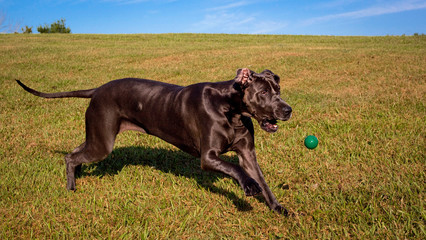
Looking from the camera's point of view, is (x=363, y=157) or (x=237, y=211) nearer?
(x=237, y=211)

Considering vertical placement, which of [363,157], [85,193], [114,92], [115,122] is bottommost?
[85,193]

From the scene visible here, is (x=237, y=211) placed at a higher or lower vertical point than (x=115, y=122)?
lower

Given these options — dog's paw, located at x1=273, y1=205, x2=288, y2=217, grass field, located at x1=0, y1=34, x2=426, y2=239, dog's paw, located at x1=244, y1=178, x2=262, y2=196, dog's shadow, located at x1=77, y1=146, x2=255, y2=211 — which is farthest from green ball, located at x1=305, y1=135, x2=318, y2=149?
dog's paw, located at x1=244, y1=178, x2=262, y2=196

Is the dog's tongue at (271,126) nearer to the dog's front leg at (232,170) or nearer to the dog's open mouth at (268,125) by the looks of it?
the dog's open mouth at (268,125)

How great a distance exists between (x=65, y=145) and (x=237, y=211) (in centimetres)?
377

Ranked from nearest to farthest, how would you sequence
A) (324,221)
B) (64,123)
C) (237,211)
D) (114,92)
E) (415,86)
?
(324,221) → (237,211) → (114,92) → (64,123) → (415,86)

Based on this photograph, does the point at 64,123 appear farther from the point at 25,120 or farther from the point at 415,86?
the point at 415,86

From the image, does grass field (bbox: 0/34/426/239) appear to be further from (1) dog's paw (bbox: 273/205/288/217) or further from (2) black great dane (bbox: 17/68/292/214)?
(2) black great dane (bbox: 17/68/292/214)

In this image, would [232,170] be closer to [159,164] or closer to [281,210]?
[281,210]

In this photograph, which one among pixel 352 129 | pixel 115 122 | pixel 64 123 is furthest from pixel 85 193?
pixel 352 129

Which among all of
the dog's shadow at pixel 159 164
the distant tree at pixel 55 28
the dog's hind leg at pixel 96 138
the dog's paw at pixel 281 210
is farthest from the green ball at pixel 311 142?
the distant tree at pixel 55 28

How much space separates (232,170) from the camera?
137 inches

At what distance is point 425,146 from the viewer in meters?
5.23

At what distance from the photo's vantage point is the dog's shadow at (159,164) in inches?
192
